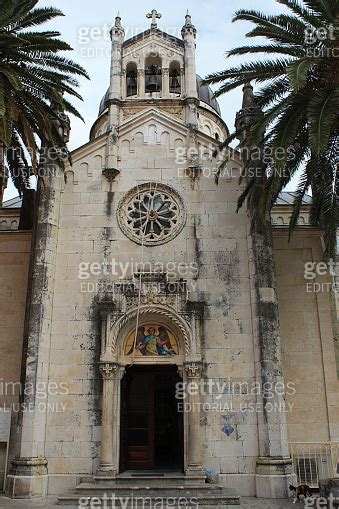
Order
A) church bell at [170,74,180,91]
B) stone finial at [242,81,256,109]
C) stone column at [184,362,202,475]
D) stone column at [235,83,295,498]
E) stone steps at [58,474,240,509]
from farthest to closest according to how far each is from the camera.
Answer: church bell at [170,74,180,91], stone finial at [242,81,256,109], stone column at [184,362,202,475], stone column at [235,83,295,498], stone steps at [58,474,240,509]

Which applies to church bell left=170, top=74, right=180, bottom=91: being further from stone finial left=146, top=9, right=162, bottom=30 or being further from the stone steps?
the stone steps

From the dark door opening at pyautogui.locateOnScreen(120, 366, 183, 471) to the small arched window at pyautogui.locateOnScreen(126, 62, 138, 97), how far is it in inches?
450

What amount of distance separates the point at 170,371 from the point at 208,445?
3.44 meters

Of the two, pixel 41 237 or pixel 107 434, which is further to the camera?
pixel 41 237

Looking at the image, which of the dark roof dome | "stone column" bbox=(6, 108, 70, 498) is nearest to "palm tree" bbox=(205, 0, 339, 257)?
"stone column" bbox=(6, 108, 70, 498)

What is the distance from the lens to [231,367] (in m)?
15.9

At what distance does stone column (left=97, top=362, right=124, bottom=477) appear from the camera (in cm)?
1489

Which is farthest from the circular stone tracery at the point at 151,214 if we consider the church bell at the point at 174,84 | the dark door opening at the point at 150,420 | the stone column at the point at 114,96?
the church bell at the point at 174,84

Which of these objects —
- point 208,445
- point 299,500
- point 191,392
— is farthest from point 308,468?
point 191,392

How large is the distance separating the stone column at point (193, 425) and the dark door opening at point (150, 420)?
75.2 inches

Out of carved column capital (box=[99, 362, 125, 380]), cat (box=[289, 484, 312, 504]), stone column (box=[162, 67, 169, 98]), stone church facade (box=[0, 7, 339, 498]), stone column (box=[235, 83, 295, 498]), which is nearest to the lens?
cat (box=[289, 484, 312, 504])

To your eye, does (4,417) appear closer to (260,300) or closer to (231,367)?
(231,367)

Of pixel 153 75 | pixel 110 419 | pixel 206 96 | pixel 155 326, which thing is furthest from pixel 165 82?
pixel 110 419

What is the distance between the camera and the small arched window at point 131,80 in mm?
21078
